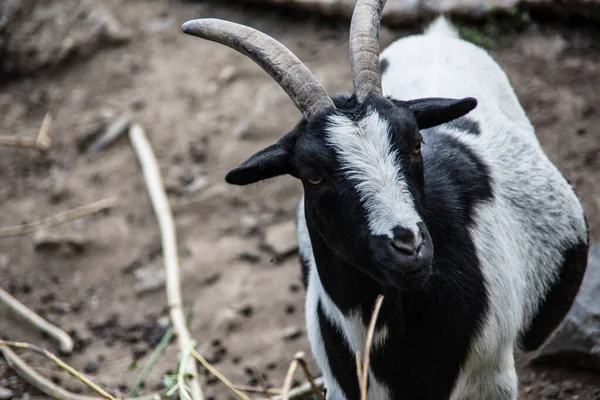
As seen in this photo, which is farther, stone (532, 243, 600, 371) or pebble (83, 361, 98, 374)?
pebble (83, 361, 98, 374)

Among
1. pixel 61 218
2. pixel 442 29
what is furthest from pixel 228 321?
pixel 442 29

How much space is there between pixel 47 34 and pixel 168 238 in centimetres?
368

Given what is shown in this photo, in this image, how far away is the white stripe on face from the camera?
9.78 ft

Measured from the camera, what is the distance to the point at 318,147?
321 cm

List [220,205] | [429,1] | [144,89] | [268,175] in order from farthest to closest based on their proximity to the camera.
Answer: [144,89] → [429,1] → [220,205] → [268,175]

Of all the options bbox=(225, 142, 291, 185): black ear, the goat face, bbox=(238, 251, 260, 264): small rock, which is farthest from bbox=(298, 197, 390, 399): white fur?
bbox=(238, 251, 260, 264): small rock

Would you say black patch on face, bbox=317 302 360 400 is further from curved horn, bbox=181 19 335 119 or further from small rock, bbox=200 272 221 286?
small rock, bbox=200 272 221 286

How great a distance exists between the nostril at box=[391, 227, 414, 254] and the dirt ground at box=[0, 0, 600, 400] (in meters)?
2.09

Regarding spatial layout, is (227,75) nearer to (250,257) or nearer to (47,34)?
(47,34)

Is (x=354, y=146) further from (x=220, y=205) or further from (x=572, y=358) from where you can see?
(x=220, y=205)

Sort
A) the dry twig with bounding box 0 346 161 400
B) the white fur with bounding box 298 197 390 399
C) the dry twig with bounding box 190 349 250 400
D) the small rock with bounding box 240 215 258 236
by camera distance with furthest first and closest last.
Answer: the small rock with bounding box 240 215 258 236
the dry twig with bounding box 0 346 161 400
the dry twig with bounding box 190 349 250 400
the white fur with bounding box 298 197 390 399

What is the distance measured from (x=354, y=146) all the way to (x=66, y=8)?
6.80 m

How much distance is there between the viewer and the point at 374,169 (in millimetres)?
3088

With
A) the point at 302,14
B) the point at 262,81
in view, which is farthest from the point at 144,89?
the point at 302,14
